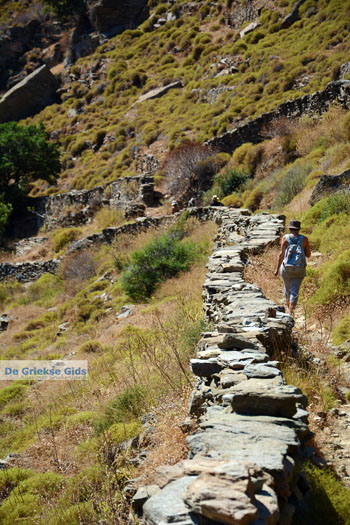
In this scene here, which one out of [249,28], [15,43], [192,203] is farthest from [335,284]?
[15,43]

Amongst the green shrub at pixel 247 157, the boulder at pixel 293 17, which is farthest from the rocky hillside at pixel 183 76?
the green shrub at pixel 247 157

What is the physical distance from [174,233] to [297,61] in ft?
56.2

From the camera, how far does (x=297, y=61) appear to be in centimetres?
2558

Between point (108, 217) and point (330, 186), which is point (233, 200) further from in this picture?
point (108, 217)

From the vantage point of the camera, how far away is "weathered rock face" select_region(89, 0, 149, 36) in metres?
46.4

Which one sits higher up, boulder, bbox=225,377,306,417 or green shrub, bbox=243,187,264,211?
boulder, bbox=225,377,306,417

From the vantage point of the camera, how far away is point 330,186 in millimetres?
10156

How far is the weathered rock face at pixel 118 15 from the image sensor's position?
46.4m

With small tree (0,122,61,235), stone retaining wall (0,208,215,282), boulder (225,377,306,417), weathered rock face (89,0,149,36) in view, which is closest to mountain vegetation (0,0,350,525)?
small tree (0,122,61,235)

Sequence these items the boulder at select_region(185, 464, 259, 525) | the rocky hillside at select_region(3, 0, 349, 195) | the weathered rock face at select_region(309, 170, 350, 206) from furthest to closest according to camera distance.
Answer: the rocky hillside at select_region(3, 0, 349, 195)
the weathered rock face at select_region(309, 170, 350, 206)
the boulder at select_region(185, 464, 259, 525)

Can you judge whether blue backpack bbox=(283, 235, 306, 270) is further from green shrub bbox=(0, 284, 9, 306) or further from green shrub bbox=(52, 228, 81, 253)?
green shrub bbox=(52, 228, 81, 253)

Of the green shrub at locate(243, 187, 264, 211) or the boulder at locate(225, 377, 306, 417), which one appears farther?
the green shrub at locate(243, 187, 264, 211)

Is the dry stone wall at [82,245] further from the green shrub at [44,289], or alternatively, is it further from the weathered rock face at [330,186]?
the weathered rock face at [330,186]

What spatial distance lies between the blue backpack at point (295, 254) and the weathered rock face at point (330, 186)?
12.9 ft
